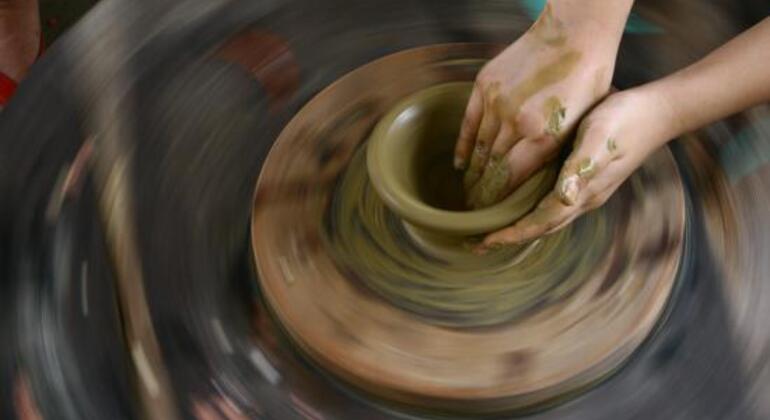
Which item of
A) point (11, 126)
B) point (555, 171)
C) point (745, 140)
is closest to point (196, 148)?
point (11, 126)

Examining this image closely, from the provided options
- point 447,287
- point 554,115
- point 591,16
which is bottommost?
point 447,287

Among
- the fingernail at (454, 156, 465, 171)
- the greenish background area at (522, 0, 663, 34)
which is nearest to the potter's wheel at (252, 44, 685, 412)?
the fingernail at (454, 156, 465, 171)

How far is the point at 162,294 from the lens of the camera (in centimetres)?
106

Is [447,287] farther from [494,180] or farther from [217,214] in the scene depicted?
[217,214]

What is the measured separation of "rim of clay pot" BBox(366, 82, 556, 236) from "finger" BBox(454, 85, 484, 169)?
0.03 metres

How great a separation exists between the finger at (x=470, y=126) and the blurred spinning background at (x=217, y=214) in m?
0.15

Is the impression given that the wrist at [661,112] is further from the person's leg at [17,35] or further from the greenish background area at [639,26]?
the person's leg at [17,35]

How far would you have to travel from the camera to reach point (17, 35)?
67.3 inches

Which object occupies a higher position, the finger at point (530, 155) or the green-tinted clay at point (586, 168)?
the finger at point (530, 155)

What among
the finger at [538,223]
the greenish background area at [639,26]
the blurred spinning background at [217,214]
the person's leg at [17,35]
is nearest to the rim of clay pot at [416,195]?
the finger at [538,223]

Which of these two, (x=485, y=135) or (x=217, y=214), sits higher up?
(x=485, y=135)

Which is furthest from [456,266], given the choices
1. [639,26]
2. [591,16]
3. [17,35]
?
[17,35]

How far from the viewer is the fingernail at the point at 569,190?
0.92m

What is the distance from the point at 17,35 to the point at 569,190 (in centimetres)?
125
